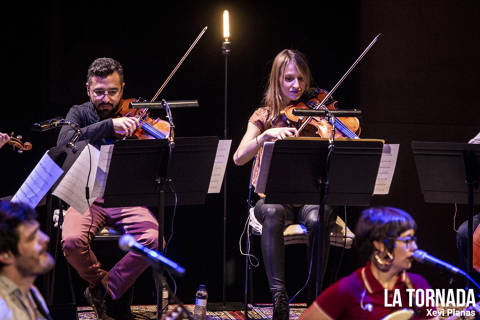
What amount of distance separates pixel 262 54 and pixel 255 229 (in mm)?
1405

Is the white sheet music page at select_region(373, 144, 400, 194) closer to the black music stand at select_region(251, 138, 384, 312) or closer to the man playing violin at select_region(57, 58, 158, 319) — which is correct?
the black music stand at select_region(251, 138, 384, 312)

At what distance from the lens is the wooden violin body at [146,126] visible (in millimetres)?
3803

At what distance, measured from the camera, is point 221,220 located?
4844mm

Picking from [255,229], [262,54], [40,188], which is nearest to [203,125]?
[262,54]

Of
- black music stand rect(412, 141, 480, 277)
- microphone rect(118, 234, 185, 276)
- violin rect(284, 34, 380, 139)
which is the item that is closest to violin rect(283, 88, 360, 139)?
violin rect(284, 34, 380, 139)

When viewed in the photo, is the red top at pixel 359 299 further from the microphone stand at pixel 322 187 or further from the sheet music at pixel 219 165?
the sheet music at pixel 219 165

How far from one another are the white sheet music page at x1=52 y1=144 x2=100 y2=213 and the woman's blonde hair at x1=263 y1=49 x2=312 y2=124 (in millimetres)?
1341

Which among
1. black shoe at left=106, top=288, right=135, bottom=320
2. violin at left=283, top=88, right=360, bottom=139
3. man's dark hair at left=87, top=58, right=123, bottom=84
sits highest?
man's dark hair at left=87, top=58, right=123, bottom=84

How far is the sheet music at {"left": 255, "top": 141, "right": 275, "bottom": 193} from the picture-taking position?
3488 mm

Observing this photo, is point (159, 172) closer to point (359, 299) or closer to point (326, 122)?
point (326, 122)

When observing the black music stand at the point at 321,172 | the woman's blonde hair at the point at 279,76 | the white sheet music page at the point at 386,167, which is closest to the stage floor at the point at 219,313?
the black music stand at the point at 321,172

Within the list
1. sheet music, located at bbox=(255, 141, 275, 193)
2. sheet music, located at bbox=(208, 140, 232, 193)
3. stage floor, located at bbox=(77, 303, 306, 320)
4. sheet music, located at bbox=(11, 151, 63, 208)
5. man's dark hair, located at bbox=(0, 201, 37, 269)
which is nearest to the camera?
man's dark hair, located at bbox=(0, 201, 37, 269)

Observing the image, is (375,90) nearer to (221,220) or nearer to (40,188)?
(221,220)

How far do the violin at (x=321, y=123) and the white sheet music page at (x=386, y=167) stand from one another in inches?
10.0
